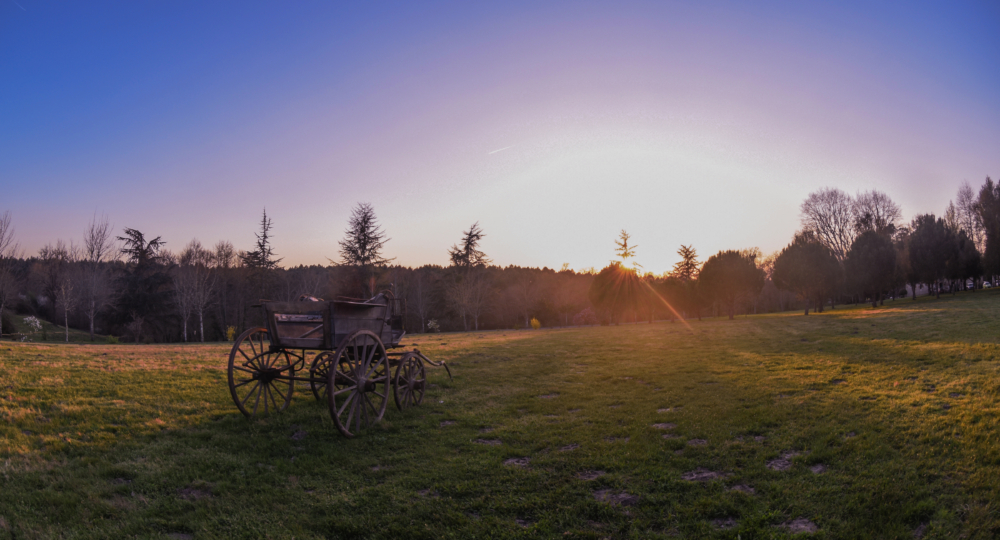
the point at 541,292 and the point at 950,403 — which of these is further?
the point at 541,292

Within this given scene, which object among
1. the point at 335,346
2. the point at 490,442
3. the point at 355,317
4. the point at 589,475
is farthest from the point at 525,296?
the point at 589,475

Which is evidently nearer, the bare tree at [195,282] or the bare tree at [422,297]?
the bare tree at [195,282]

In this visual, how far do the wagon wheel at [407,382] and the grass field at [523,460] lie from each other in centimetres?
47

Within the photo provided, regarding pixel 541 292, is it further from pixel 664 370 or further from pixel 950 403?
pixel 950 403

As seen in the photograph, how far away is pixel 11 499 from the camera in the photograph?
4684 millimetres

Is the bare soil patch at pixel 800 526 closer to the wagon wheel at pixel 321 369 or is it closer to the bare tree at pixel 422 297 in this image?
the wagon wheel at pixel 321 369

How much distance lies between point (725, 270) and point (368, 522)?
43.3 meters

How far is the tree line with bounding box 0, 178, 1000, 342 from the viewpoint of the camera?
41.2 m

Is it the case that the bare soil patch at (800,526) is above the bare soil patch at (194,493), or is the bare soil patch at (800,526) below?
below

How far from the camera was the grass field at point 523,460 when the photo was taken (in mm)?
4348

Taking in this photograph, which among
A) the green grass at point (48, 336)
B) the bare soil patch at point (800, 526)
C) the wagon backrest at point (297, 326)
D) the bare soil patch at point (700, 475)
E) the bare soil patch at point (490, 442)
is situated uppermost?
the wagon backrest at point (297, 326)

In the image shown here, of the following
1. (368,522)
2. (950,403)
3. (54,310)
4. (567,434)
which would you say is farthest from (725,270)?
(54,310)

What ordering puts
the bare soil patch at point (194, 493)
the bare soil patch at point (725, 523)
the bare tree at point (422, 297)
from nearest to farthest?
the bare soil patch at point (725, 523), the bare soil patch at point (194, 493), the bare tree at point (422, 297)

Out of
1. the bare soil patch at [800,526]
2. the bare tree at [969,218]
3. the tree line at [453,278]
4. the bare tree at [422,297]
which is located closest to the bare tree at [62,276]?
the tree line at [453,278]
